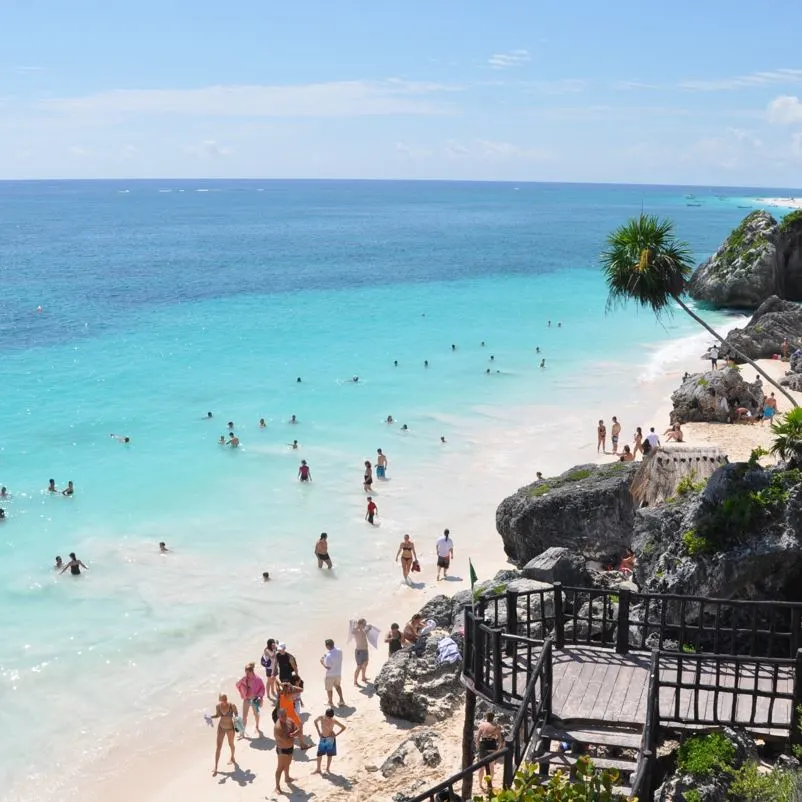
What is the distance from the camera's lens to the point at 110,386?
1845 inches

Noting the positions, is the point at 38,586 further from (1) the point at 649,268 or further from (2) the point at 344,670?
(1) the point at 649,268

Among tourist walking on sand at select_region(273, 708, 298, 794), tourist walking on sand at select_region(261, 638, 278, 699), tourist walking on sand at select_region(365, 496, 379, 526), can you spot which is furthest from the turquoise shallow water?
tourist walking on sand at select_region(273, 708, 298, 794)

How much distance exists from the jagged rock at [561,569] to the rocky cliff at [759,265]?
49258mm

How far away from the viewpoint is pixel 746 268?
61.3 m

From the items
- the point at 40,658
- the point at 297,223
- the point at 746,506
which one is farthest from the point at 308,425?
the point at 297,223

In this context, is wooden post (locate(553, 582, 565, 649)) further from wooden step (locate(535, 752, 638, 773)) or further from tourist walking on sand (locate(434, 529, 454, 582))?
tourist walking on sand (locate(434, 529, 454, 582))

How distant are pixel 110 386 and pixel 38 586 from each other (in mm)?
23884

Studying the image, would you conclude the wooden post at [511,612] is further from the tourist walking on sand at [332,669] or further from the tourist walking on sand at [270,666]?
the tourist walking on sand at [270,666]

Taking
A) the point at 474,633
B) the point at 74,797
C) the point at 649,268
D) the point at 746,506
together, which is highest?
the point at 649,268

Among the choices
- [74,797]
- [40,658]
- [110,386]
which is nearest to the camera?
[74,797]

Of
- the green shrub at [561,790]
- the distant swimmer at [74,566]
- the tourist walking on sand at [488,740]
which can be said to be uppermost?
the green shrub at [561,790]

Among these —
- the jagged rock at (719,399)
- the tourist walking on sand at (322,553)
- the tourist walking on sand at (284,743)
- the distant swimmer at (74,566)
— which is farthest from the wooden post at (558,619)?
the jagged rock at (719,399)

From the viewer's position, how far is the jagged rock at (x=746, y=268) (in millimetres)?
60781

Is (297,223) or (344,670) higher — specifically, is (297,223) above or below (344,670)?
above
